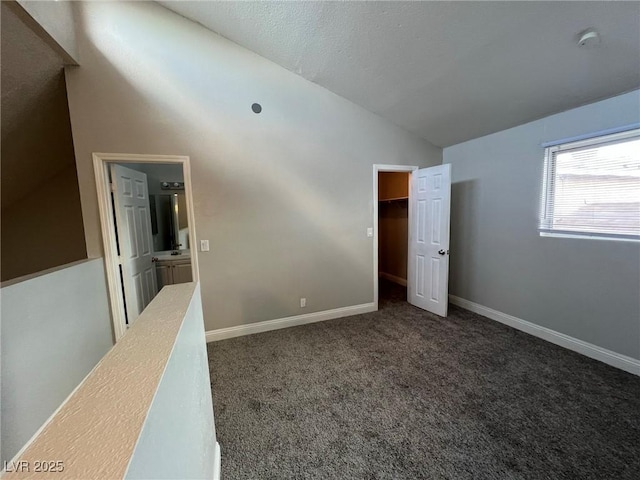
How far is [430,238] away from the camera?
3.43 meters

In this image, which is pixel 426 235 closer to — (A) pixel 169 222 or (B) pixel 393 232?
(B) pixel 393 232

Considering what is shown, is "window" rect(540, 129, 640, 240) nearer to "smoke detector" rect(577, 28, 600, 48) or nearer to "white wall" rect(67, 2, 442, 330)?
"smoke detector" rect(577, 28, 600, 48)

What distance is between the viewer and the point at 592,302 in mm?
2365

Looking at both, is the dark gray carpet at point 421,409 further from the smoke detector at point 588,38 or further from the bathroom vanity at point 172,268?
the smoke detector at point 588,38

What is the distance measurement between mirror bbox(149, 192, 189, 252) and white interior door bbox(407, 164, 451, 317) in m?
3.45

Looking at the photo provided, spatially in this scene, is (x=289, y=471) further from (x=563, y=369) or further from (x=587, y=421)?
(x=563, y=369)

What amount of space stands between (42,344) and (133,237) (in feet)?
4.50

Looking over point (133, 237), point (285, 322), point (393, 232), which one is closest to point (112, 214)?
point (133, 237)

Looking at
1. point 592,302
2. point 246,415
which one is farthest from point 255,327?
point 592,302

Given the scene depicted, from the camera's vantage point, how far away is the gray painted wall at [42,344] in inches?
58.6

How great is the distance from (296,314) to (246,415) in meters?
1.46

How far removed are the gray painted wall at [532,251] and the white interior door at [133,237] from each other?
13.4 ft

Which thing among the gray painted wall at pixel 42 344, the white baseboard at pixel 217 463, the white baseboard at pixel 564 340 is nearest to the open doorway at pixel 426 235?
the white baseboard at pixel 564 340

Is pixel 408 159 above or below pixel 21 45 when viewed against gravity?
below
